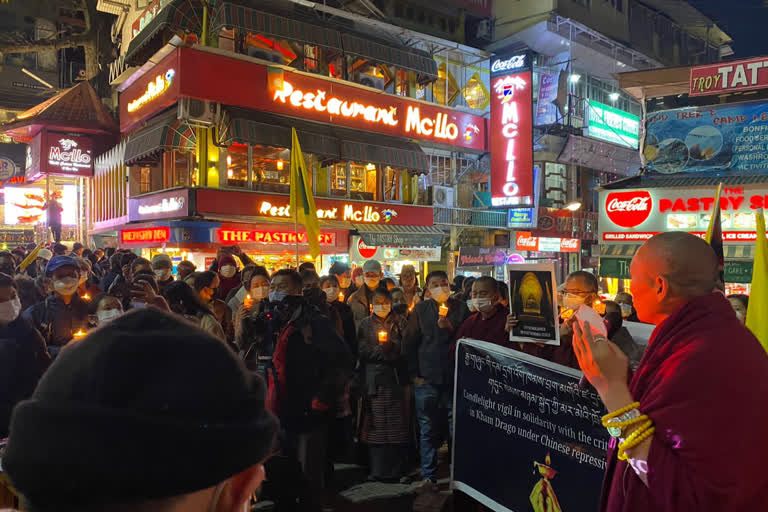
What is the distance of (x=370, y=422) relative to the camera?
6.77 m

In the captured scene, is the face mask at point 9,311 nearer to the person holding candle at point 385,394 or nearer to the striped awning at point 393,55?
A: the person holding candle at point 385,394

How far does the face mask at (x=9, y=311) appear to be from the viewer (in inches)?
159

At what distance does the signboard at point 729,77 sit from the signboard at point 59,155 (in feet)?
75.1

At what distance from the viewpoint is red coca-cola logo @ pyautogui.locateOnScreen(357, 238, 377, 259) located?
65.2ft

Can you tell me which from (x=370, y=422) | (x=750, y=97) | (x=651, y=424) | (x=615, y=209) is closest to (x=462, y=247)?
(x=615, y=209)

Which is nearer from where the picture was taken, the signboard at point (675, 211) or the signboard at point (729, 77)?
the signboard at point (729, 77)

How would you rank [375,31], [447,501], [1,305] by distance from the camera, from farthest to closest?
[375,31] < [447,501] < [1,305]

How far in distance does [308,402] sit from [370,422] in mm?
1981

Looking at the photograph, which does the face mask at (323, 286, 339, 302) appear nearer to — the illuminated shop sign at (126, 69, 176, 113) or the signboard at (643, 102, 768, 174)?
the signboard at (643, 102, 768, 174)

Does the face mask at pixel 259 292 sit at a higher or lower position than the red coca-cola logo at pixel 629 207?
lower

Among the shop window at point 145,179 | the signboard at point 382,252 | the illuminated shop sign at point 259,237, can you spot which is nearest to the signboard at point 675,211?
the signboard at point 382,252

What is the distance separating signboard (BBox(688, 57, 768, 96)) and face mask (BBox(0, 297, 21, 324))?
508 inches

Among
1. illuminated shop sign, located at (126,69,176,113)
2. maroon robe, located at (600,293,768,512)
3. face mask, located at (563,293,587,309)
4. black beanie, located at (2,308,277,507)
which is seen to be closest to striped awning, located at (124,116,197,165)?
illuminated shop sign, located at (126,69,176,113)

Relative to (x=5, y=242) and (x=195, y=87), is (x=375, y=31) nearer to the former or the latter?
(x=195, y=87)
